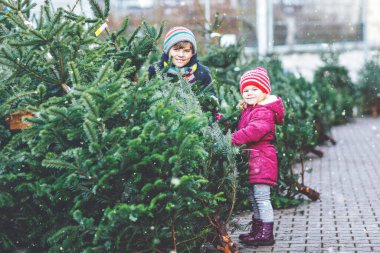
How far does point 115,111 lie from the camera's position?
14.9ft

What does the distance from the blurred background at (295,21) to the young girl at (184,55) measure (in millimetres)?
14957

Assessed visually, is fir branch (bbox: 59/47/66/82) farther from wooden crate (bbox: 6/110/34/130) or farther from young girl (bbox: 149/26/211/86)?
young girl (bbox: 149/26/211/86)

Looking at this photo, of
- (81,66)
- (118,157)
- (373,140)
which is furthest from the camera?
(373,140)

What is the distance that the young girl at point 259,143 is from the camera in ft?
19.1

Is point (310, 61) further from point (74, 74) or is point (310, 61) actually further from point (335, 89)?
point (74, 74)

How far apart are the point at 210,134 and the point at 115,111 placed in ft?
3.21

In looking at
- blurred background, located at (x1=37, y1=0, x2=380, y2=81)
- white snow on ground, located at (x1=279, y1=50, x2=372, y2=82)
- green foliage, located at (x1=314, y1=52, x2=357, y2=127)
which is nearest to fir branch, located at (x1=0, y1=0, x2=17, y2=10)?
green foliage, located at (x1=314, y1=52, x2=357, y2=127)

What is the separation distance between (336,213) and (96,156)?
344cm

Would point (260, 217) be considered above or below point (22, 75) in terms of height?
below

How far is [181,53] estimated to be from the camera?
6.39m

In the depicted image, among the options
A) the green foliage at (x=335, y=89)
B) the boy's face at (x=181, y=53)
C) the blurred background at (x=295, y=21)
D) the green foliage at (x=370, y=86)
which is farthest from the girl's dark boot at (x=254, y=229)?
the blurred background at (x=295, y=21)

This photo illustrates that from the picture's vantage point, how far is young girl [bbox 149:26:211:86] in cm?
635

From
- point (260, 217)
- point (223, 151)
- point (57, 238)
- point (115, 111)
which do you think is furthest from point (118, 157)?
point (260, 217)

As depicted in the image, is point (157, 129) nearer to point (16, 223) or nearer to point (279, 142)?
point (16, 223)
